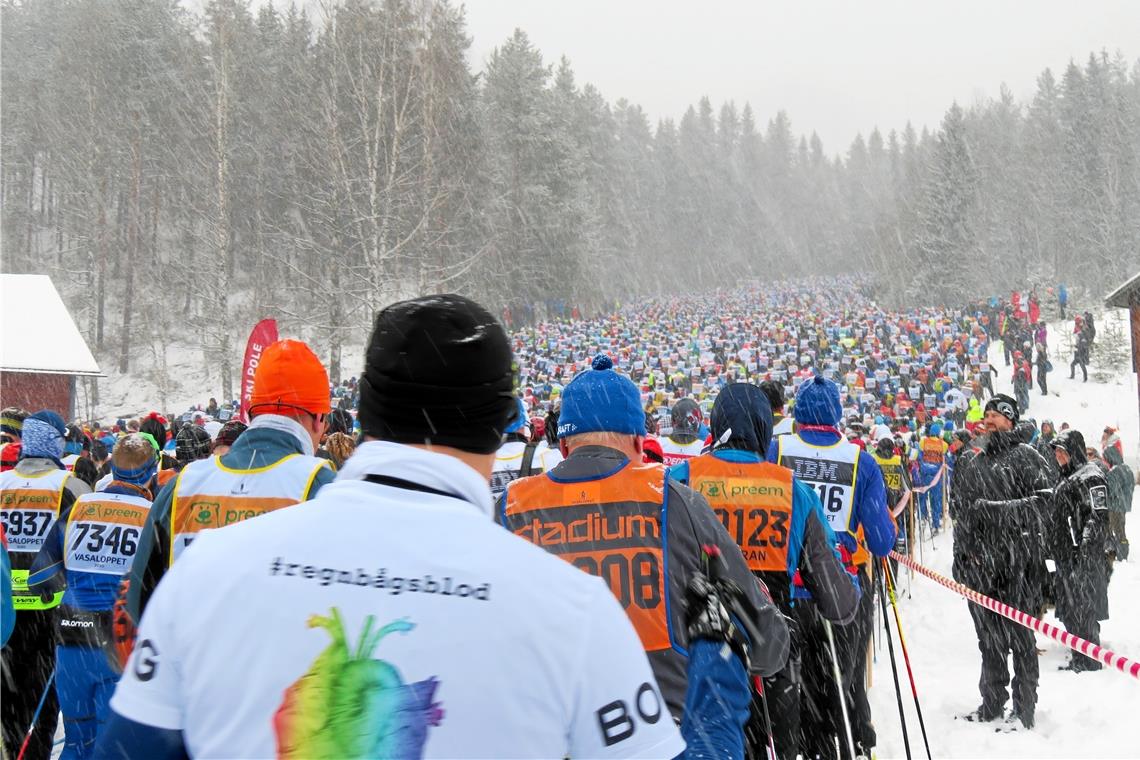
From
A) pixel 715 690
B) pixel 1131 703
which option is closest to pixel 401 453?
pixel 715 690

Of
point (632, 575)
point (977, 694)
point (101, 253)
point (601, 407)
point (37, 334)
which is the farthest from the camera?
point (101, 253)

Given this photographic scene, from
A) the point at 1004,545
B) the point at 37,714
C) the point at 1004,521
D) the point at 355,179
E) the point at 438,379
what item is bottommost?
the point at 37,714

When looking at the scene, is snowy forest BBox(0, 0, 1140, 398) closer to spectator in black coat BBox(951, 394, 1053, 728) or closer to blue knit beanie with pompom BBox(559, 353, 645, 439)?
spectator in black coat BBox(951, 394, 1053, 728)

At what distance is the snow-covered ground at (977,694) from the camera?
20.4 ft

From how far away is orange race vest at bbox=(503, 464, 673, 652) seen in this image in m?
2.99

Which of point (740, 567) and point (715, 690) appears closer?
point (715, 690)

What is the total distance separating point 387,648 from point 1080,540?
8620 mm

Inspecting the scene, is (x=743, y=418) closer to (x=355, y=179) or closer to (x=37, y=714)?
(x=37, y=714)

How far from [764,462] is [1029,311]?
34862 millimetres

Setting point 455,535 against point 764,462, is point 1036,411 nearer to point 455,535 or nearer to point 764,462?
point 764,462

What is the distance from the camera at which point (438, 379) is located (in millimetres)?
1389

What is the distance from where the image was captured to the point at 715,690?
1857 mm

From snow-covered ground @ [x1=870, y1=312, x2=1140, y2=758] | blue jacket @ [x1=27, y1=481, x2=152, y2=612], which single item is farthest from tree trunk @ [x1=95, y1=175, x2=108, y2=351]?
blue jacket @ [x1=27, y1=481, x2=152, y2=612]

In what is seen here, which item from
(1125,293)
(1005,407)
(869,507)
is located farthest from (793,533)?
(1125,293)
